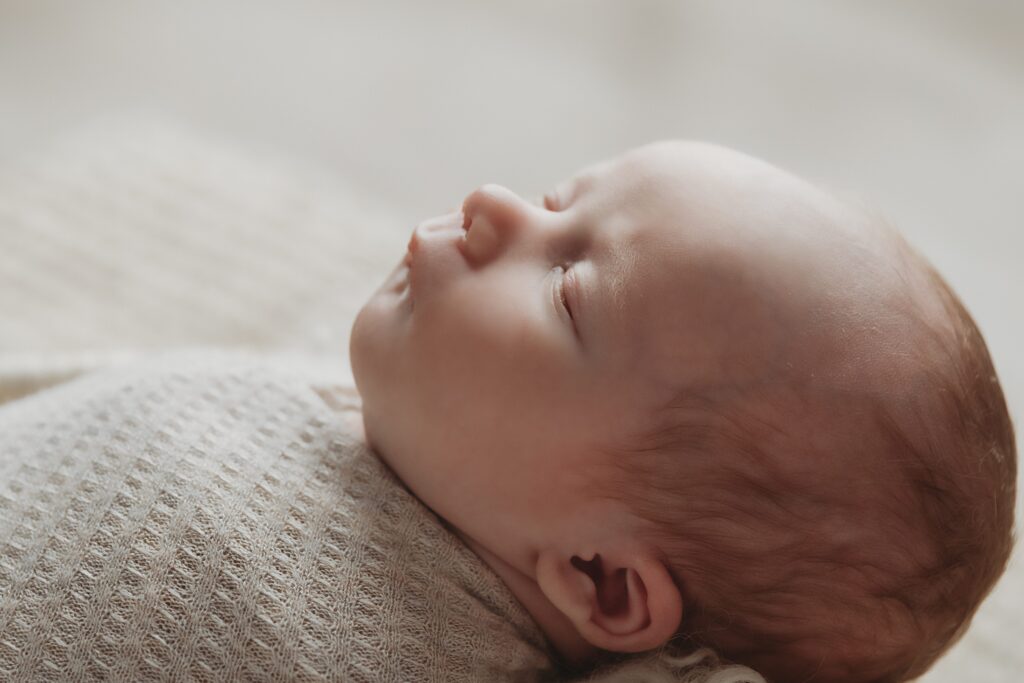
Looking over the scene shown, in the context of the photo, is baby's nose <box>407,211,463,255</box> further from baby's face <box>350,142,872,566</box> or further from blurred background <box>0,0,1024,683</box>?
blurred background <box>0,0,1024,683</box>

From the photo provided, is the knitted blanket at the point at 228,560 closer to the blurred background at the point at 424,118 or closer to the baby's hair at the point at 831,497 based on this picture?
the baby's hair at the point at 831,497

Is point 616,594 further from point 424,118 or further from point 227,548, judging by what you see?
point 424,118

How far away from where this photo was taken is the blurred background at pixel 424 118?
5.16ft

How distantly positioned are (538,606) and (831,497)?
0.83ft

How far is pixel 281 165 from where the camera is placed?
5.87 feet

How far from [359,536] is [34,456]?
0.28 meters

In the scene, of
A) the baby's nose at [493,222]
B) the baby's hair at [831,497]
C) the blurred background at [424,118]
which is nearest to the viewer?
the baby's hair at [831,497]

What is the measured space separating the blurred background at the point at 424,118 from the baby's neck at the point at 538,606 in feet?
2.02

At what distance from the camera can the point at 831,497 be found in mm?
788

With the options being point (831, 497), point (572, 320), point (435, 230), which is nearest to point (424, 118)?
point (435, 230)

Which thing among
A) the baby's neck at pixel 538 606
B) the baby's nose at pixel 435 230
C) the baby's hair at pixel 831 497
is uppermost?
the baby's nose at pixel 435 230

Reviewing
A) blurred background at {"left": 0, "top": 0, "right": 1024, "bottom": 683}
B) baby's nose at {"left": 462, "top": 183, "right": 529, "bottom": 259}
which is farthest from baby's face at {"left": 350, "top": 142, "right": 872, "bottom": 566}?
blurred background at {"left": 0, "top": 0, "right": 1024, "bottom": 683}

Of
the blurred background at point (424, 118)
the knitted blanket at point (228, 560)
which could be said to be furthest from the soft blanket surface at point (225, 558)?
the blurred background at point (424, 118)

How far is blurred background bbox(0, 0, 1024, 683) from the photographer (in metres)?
1.57
